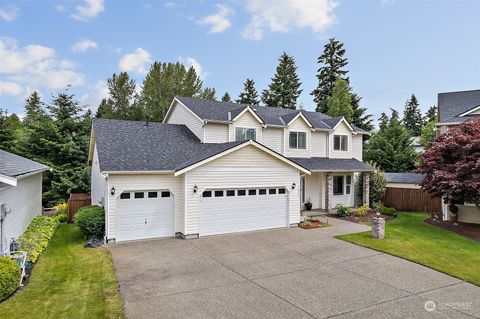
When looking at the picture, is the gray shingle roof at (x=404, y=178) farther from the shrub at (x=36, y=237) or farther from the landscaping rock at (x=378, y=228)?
the shrub at (x=36, y=237)

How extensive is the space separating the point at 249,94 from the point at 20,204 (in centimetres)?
4426

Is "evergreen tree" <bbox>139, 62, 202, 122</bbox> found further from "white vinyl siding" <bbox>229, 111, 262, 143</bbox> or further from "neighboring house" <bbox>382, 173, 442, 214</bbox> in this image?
"neighboring house" <bbox>382, 173, 442, 214</bbox>

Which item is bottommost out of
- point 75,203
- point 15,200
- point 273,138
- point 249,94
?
point 75,203

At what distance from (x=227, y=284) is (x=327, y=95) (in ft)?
147

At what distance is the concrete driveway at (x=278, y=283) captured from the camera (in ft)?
24.5

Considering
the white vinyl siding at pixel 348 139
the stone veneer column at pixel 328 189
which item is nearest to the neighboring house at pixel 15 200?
the stone veneer column at pixel 328 189

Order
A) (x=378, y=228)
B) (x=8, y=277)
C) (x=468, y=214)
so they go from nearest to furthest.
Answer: (x=8, y=277) < (x=378, y=228) < (x=468, y=214)

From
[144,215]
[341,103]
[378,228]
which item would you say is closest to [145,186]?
[144,215]

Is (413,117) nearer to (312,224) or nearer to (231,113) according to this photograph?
(231,113)

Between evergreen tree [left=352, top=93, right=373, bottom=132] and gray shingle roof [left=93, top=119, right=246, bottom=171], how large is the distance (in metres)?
30.6

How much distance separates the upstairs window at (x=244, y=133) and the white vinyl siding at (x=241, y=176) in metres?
3.95

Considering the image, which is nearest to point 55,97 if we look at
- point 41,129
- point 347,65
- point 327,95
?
point 41,129

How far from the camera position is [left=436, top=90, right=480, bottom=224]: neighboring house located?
1862cm

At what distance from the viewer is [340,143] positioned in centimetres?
2433
